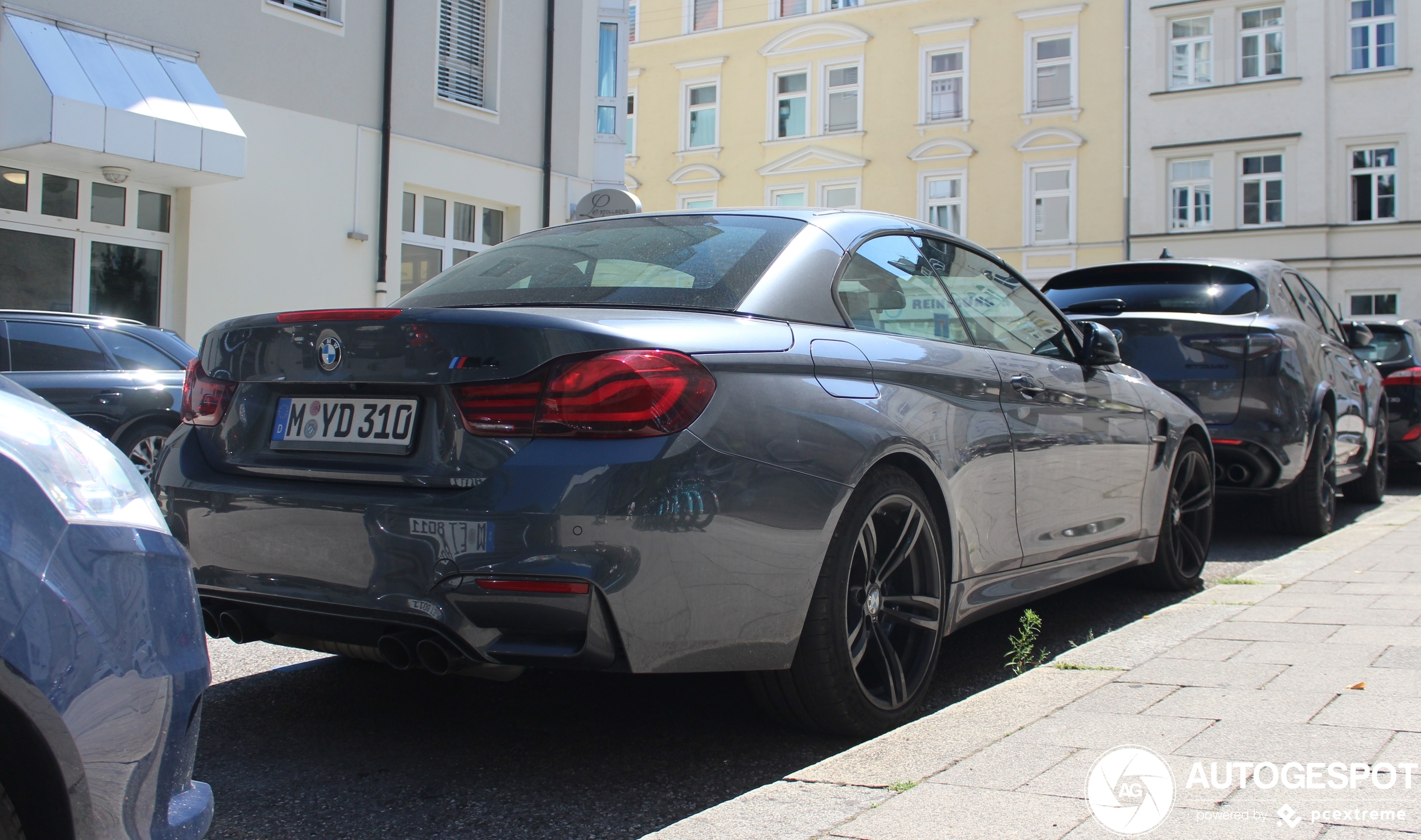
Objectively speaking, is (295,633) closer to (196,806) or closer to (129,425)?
(196,806)

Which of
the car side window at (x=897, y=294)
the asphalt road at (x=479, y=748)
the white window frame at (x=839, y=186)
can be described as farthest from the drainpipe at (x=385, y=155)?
the white window frame at (x=839, y=186)

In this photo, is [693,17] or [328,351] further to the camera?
[693,17]

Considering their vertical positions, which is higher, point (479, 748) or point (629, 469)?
point (629, 469)

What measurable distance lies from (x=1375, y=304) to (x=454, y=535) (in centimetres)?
2961

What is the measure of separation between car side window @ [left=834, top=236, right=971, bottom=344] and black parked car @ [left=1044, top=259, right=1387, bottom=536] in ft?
8.57

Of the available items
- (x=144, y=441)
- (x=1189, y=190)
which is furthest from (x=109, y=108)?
(x=1189, y=190)

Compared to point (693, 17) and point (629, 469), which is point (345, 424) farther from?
point (693, 17)

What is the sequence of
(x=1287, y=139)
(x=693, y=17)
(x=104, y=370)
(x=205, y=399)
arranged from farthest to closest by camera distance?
(x=693, y=17) < (x=1287, y=139) < (x=104, y=370) < (x=205, y=399)

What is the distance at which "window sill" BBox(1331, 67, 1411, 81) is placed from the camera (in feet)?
89.9

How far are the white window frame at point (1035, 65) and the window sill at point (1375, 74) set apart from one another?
18.8ft

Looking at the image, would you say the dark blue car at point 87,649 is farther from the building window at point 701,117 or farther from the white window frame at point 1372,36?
the building window at point 701,117

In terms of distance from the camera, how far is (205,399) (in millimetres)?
3209

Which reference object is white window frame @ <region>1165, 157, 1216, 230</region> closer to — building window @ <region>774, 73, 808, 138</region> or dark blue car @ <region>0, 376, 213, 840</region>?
building window @ <region>774, 73, 808, 138</region>

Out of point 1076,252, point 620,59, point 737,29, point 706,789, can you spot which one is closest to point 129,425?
point 706,789
